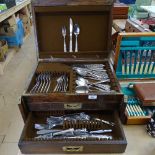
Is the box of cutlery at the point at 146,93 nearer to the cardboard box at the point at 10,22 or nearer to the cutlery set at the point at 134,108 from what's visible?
the cutlery set at the point at 134,108

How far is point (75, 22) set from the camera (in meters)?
1.04

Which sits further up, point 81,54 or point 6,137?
point 81,54

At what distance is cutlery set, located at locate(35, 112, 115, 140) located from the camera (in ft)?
2.25

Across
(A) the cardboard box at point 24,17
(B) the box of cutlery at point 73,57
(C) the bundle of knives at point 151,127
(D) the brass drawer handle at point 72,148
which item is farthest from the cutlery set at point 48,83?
(A) the cardboard box at point 24,17

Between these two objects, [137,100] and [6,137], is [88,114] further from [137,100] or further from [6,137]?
[6,137]

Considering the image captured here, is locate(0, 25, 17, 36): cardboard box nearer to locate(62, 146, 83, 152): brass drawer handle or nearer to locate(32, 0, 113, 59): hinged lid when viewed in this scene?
locate(32, 0, 113, 59): hinged lid

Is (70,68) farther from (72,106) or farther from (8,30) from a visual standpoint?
(8,30)

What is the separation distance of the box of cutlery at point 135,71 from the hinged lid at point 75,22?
5.7 inches

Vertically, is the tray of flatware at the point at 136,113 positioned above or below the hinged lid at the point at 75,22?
below

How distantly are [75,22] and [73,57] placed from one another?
0.20 meters

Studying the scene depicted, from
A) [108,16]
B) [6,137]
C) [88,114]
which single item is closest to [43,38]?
[108,16]

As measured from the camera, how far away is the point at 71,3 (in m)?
0.93

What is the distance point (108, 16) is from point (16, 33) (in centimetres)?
201

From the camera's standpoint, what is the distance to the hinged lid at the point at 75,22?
0.94m
